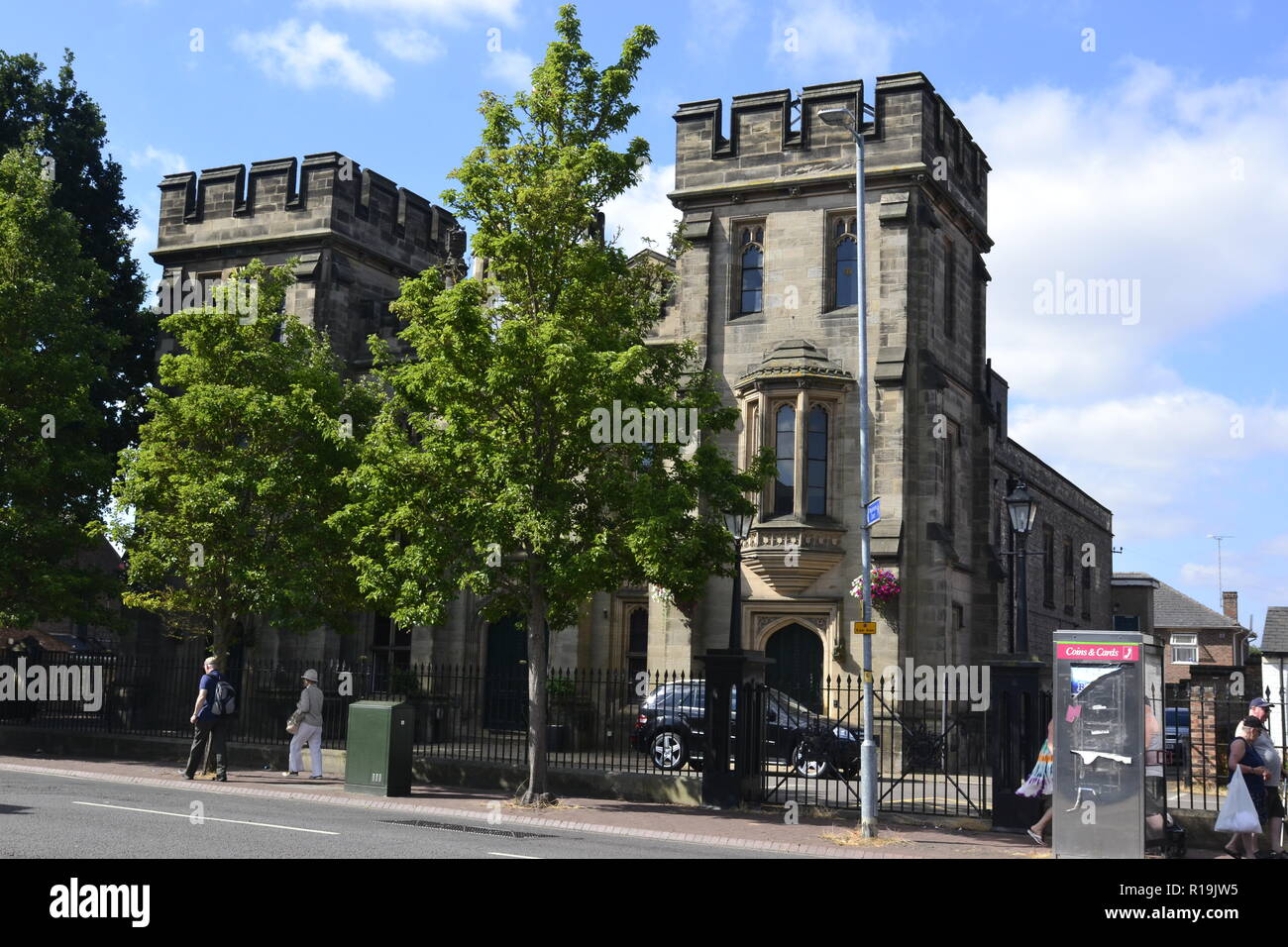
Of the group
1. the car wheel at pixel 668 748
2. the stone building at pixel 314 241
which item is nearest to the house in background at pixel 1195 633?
the stone building at pixel 314 241

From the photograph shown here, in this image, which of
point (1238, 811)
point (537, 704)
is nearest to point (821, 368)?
point (537, 704)

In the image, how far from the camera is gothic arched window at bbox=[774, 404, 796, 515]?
26219 mm

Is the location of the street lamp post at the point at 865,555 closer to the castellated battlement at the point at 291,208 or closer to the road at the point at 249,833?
the road at the point at 249,833

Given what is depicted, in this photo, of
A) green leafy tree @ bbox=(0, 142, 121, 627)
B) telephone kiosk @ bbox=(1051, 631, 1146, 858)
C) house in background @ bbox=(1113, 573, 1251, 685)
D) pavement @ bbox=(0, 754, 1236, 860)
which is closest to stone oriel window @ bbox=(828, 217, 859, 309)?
pavement @ bbox=(0, 754, 1236, 860)

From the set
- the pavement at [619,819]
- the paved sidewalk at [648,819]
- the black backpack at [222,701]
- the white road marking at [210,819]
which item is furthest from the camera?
the black backpack at [222,701]

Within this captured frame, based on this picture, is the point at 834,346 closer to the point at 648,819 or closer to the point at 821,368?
the point at 821,368

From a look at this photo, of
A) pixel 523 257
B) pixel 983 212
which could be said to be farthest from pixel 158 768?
pixel 983 212

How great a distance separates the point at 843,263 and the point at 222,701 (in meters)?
15.7

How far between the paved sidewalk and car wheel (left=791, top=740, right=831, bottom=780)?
2.58 ft

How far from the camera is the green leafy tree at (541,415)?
1792cm

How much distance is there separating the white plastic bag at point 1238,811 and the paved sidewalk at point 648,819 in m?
1.97

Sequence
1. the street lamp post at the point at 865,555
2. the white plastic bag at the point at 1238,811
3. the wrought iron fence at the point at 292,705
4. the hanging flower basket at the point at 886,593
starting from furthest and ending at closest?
1. the hanging flower basket at the point at 886,593
2. the wrought iron fence at the point at 292,705
3. the street lamp post at the point at 865,555
4. the white plastic bag at the point at 1238,811

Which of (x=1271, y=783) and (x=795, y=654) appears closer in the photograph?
(x=1271, y=783)

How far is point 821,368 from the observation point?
26203 millimetres
